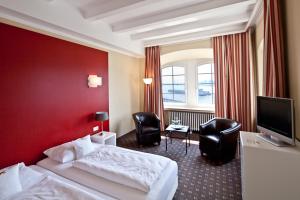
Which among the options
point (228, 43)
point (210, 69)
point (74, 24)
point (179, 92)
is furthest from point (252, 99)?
point (74, 24)

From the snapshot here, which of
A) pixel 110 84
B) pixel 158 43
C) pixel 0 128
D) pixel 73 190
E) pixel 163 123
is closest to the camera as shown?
pixel 73 190

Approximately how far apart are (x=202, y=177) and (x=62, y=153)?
2.43m

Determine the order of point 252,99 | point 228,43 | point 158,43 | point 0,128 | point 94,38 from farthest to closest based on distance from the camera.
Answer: point 158,43
point 228,43
point 252,99
point 94,38
point 0,128

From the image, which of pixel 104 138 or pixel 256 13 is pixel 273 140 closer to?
pixel 256 13

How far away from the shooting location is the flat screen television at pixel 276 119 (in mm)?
1695

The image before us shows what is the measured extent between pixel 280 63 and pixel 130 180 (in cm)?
234

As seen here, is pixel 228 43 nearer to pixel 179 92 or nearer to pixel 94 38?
pixel 179 92

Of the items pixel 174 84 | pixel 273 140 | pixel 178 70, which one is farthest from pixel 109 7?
pixel 174 84

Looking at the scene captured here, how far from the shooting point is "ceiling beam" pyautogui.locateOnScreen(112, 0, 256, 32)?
8.79ft

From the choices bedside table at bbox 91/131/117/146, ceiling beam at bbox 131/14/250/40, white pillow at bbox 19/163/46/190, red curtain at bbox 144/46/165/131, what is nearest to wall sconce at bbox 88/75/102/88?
bedside table at bbox 91/131/117/146

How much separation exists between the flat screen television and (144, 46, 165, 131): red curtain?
327 cm

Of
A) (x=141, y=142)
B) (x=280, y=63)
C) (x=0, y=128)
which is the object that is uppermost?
(x=280, y=63)

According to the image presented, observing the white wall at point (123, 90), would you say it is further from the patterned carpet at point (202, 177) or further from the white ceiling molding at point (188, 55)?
the patterned carpet at point (202, 177)

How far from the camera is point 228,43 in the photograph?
4.20m
